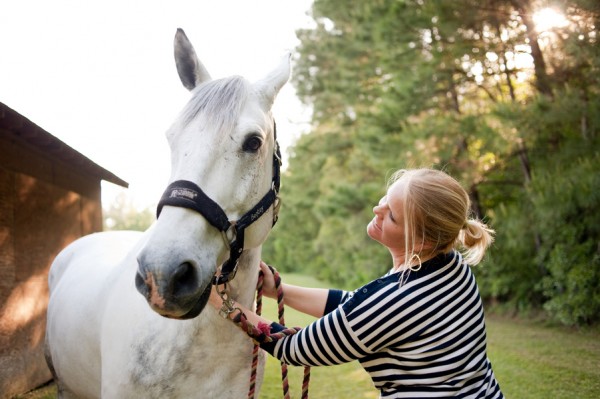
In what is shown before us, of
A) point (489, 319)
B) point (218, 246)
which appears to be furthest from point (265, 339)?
point (489, 319)

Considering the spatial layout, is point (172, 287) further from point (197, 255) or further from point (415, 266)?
point (415, 266)

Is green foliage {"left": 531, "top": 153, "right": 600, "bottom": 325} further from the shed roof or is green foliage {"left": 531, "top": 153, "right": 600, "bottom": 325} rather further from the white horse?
the shed roof

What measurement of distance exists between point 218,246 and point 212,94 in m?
0.64

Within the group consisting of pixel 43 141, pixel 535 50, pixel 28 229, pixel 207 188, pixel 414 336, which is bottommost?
pixel 414 336

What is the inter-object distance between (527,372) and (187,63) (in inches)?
229

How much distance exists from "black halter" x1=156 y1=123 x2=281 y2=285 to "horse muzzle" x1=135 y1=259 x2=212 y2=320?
21 cm

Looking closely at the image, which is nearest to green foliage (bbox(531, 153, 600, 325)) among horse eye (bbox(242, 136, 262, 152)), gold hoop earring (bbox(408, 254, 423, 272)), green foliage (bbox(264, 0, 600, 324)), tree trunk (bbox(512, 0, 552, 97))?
green foliage (bbox(264, 0, 600, 324))

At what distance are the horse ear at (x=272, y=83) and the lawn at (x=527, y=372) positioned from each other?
439 centimetres

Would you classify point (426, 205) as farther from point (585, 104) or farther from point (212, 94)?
point (585, 104)

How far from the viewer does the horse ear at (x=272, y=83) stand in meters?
2.10

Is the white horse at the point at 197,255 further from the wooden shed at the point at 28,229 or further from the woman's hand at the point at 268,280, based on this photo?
the wooden shed at the point at 28,229

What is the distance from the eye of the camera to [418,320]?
1618mm

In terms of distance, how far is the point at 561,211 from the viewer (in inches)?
283

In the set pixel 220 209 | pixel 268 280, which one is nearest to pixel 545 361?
pixel 268 280
